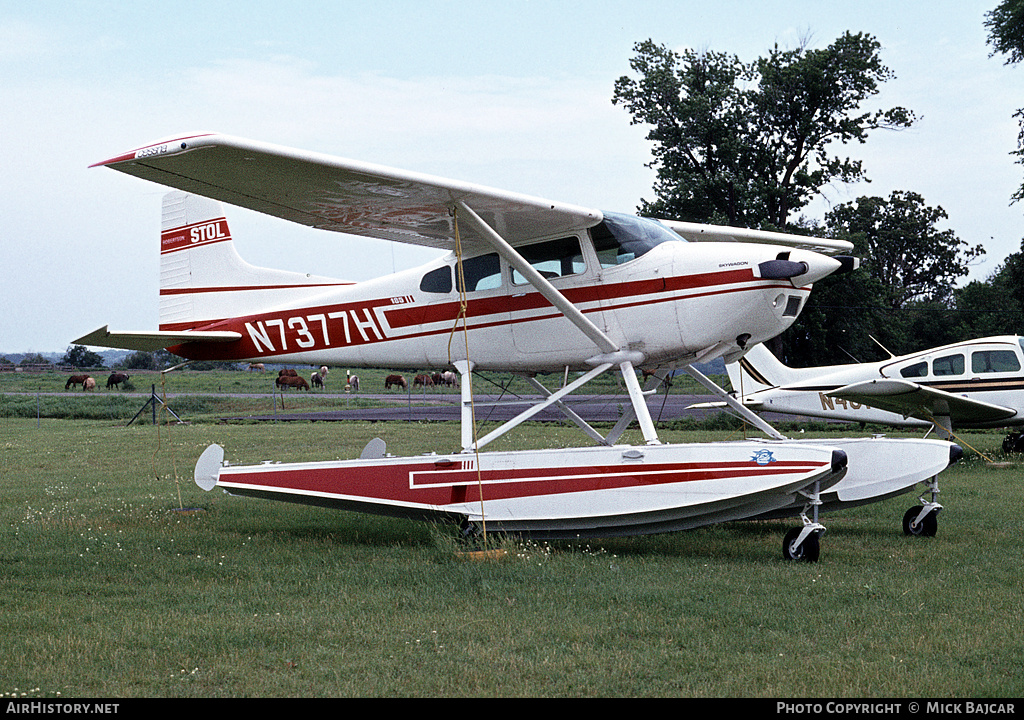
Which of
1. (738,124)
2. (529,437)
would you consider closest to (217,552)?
(529,437)

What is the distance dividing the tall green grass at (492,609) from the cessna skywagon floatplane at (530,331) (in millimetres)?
499

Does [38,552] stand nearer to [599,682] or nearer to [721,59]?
[599,682]

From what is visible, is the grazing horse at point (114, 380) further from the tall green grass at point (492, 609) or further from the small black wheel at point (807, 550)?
the small black wheel at point (807, 550)

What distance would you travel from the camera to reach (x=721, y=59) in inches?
1367

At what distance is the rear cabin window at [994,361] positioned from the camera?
15.7m

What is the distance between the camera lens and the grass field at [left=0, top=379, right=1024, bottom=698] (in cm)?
452

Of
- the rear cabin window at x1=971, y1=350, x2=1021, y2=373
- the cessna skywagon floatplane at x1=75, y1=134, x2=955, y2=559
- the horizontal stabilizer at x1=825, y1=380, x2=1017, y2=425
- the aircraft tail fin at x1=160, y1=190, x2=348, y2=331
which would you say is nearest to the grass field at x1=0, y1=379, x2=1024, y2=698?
the cessna skywagon floatplane at x1=75, y1=134, x2=955, y2=559

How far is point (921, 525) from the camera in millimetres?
8727

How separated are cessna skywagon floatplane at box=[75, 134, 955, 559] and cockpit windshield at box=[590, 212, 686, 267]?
15 millimetres

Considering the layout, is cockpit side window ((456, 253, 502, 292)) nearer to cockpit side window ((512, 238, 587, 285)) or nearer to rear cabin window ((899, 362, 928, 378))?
cockpit side window ((512, 238, 587, 285))

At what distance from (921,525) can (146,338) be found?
825 cm

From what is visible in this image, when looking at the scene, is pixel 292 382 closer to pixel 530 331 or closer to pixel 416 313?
pixel 416 313

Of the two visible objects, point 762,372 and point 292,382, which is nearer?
point 762,372

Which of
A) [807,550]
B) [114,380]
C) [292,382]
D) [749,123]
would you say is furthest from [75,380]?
[807,550]
